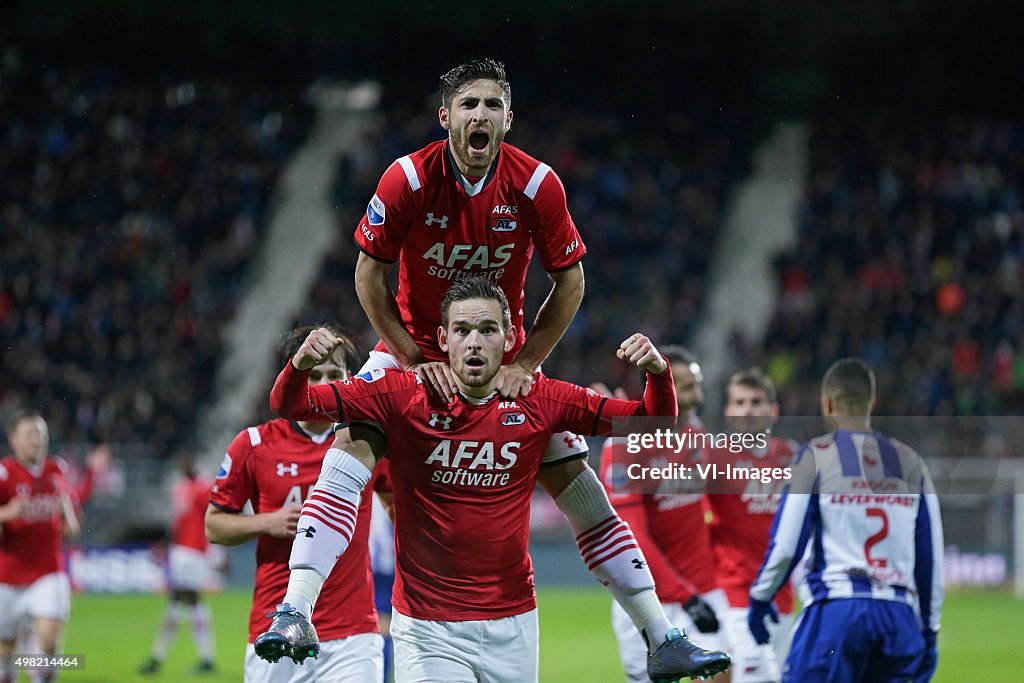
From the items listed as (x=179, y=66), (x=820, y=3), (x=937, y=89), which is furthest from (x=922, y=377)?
(x=179, y=66)

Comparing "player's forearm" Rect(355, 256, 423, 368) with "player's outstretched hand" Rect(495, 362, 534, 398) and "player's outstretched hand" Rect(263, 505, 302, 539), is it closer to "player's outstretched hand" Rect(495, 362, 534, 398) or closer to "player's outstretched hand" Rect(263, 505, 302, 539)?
"player's outstretched hand" Rect(495, 362, 534, 398)

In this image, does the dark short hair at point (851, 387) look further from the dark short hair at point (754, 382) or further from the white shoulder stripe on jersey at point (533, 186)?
the white shoulder stripe on jersey at point (533, 186)

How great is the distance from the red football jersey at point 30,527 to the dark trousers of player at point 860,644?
6256mm

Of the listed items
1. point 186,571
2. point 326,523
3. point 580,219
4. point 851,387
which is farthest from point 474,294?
point 580,219

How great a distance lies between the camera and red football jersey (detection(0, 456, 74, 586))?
32.7ft

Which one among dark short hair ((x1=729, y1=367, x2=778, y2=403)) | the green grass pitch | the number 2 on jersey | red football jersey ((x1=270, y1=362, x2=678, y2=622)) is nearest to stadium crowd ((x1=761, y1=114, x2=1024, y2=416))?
the green grass pitch

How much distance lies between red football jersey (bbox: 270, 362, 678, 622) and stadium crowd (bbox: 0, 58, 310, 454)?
1515cm

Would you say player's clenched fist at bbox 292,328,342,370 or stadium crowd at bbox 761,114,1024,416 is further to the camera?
stadium crowd at bbox 761,114,1024,416

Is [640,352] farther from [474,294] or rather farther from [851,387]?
[851,387]

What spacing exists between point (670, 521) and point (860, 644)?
181cm

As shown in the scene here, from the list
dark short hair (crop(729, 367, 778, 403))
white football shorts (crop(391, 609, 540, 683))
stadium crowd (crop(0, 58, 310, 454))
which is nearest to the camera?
white football shorts (crop(391, 609, 540, 683))

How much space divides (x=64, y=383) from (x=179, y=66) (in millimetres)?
5274

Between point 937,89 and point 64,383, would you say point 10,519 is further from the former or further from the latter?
point 937,89

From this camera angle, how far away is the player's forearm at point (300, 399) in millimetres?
4844
